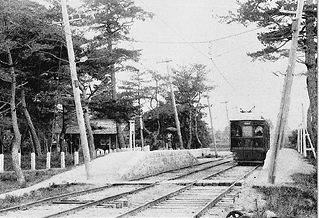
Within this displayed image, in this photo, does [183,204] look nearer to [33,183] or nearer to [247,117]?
[33,183]

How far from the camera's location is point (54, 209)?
11453 mm

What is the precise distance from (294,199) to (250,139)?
16.0 metres

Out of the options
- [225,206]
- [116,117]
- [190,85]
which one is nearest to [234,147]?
[116,117]

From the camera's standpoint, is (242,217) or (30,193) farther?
(30,193)

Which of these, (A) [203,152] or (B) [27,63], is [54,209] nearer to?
(B) [27,63]

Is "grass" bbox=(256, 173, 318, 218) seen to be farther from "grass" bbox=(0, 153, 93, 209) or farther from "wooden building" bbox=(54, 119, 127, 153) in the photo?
"wooden building" bbox=(54, 119, 127, 153)

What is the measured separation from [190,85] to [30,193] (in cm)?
4032

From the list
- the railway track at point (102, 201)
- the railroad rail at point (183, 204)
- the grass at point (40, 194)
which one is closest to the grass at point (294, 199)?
the railroad rail at point (183, 204)

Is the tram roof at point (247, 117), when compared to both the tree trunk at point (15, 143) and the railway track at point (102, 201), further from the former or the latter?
the tree trunk at point (15, 143)

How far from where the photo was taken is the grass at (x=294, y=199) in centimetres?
1018

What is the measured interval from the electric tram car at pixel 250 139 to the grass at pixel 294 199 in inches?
437

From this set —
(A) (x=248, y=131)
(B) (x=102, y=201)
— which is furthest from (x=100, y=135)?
(B) (x=102, y=201)

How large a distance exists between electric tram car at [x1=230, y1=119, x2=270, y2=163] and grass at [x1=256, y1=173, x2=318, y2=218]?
11.1 m

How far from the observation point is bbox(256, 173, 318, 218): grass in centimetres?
1018
